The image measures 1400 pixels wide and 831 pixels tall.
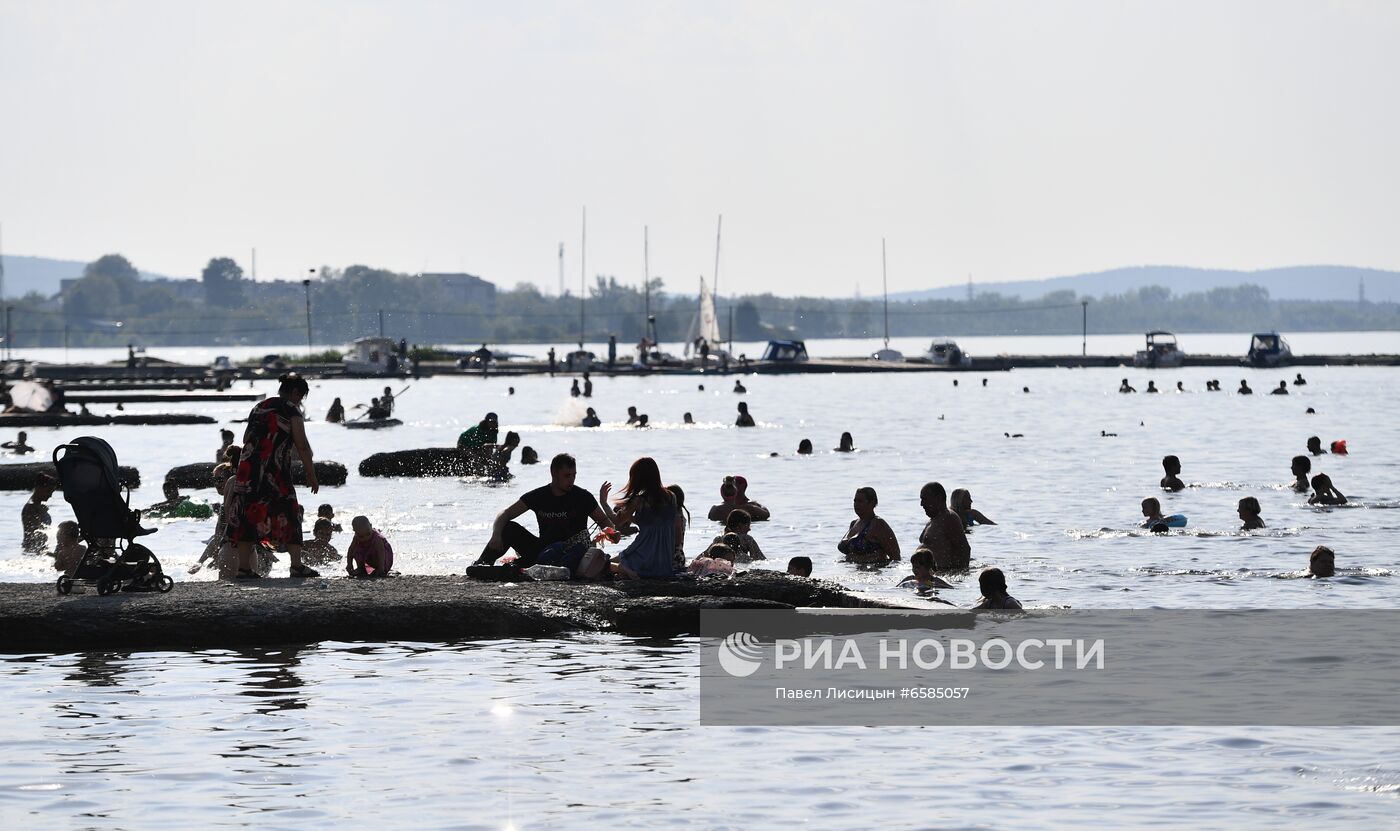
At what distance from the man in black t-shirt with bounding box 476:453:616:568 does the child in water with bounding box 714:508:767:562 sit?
466 cm

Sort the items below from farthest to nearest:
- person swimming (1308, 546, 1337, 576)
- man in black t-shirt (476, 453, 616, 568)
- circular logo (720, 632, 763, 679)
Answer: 1. person swimming (1308, 546, 1337, 576)
2. man in black t-shirt (476, 453, 616, 568)
3. circular logo (720, 632, 763, 679)

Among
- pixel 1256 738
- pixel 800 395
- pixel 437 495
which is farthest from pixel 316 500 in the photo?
pixel 800 395

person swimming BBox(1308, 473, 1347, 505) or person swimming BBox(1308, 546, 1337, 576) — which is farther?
person swimming BBox(1308, 473, 1347, 505)

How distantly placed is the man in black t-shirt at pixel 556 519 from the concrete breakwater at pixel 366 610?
1.30 feet

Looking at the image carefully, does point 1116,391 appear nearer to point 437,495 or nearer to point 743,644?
point 437,495

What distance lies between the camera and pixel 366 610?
17.0 meters

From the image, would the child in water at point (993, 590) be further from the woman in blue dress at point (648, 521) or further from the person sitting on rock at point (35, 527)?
the person sitting on rock at point (35, 527)

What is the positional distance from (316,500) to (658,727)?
23327 millimetres

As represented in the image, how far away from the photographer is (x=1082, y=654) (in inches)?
659

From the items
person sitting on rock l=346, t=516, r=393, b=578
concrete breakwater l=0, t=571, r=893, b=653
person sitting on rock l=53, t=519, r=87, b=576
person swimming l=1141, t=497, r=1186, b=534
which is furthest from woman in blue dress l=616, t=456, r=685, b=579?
person swimming l=1141, t=497, r=1186, b=534

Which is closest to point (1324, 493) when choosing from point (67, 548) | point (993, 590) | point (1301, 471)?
point (1301, 471)

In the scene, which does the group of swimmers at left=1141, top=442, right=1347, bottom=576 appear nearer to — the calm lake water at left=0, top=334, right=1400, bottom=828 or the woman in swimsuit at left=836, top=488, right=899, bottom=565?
the calm lake water at left=0, top=334, right=1400, bottom=828

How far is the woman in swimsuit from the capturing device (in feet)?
74.2

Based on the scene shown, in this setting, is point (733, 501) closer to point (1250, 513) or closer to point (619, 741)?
point (1250, 513)
